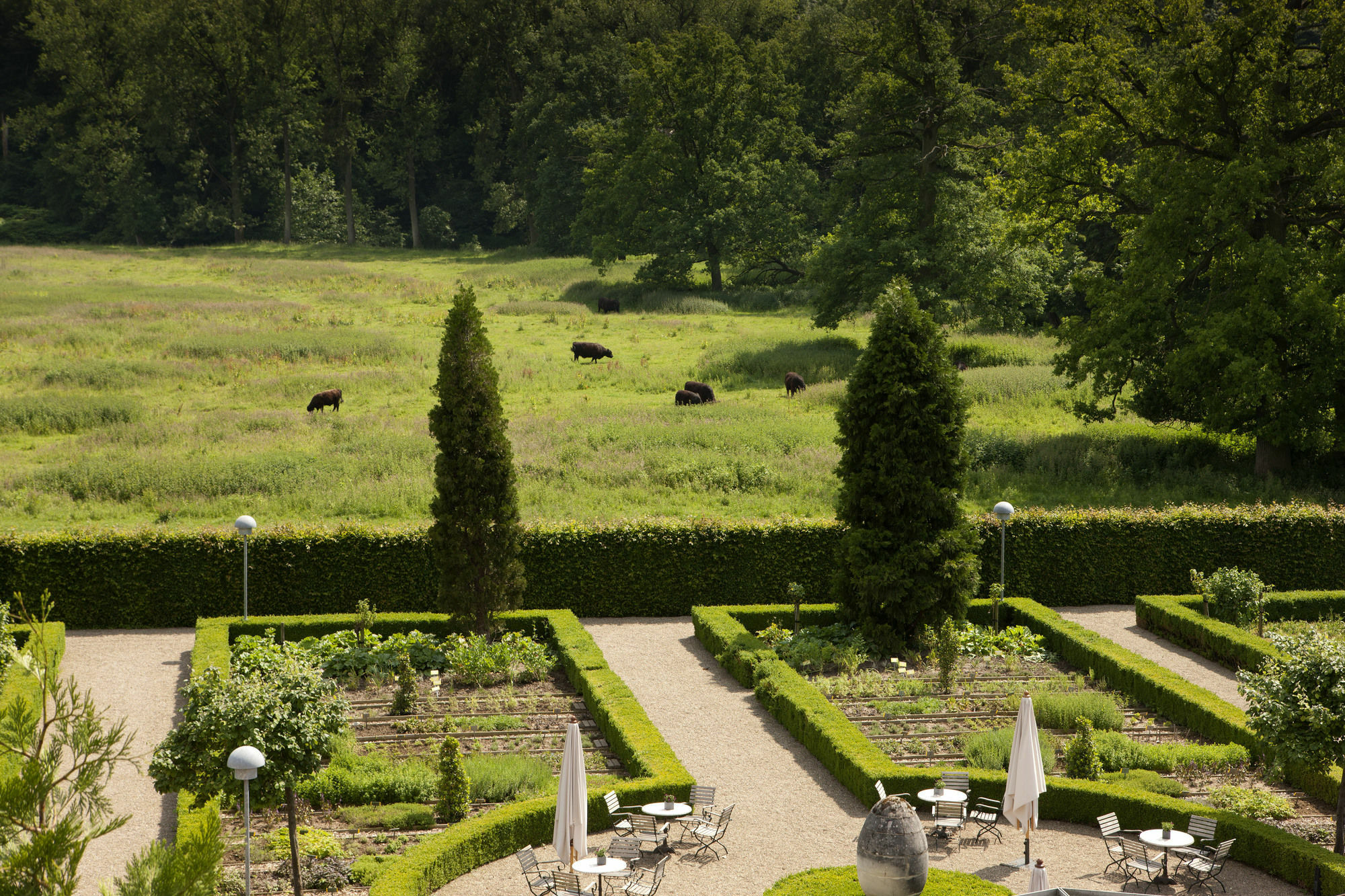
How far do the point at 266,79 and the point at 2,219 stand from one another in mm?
22419

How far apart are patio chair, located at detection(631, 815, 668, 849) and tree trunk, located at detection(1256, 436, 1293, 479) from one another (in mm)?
24132

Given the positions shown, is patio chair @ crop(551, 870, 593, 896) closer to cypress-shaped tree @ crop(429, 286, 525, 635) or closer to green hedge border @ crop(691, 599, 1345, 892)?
green hedge border @ crop(691, 599, 1345, 892)

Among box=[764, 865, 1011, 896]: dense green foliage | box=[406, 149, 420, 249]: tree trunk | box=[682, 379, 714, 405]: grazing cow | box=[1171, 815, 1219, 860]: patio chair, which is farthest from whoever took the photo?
box=[406, 149, 420, 249]: tree trunk

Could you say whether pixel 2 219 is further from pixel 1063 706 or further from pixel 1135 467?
pixel 1063 706

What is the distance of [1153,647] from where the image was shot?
22.2 meters

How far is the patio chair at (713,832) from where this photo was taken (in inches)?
547

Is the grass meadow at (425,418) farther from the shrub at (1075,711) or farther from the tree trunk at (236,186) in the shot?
the tree trunk at (236,186)

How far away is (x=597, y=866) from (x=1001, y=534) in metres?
13.4

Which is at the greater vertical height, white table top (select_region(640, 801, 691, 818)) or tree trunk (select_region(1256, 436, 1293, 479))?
tree trunk (select_region(1256, 436, 1293, 479))

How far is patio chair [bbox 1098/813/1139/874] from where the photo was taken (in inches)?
538

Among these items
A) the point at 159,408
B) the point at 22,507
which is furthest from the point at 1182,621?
the point at 159,408

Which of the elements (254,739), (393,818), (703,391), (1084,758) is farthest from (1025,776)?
(703,391)

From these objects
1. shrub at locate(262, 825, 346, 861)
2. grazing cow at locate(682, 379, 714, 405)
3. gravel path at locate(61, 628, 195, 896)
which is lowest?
gravel path at locate(61, 628, 195, 896)

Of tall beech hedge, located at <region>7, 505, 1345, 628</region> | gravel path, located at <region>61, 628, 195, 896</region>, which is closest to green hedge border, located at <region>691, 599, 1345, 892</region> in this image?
tall beech hedge, located at <region>7, 505, 1345, 628</region>
